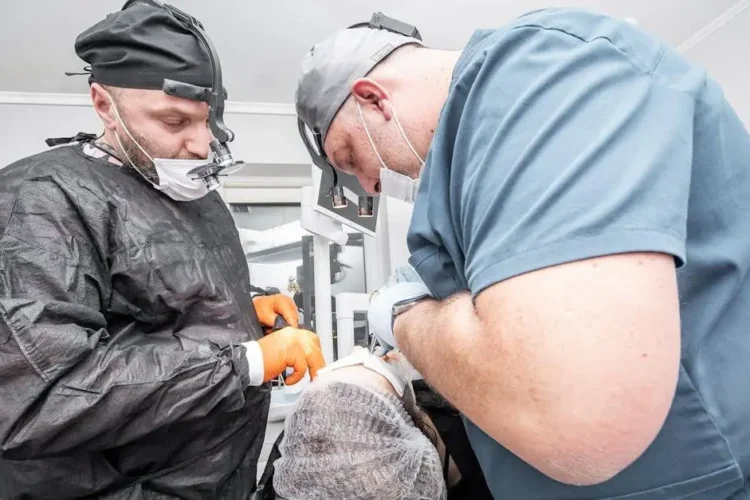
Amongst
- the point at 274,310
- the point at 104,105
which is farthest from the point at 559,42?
the point at 274,310

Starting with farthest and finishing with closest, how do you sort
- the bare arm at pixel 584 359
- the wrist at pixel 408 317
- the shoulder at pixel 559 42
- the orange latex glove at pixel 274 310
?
the orange latex glove at pixel 274 310 → the wrist at pixel 408 317 → the shoulder at pixel 559 42 → the bare arm at pixel 584 359

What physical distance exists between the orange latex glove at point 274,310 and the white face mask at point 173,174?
1.52ft

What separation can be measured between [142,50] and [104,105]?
0.19 metres

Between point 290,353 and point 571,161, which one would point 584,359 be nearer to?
point 571,161

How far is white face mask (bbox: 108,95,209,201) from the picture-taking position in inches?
47.0

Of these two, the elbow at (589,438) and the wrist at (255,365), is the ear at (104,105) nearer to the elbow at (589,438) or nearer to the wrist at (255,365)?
the wrist at (255,365)

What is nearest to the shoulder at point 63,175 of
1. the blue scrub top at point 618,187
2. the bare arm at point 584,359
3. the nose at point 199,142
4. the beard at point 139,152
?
the beard at point 139,152

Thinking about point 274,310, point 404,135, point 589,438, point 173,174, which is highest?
point 404,135

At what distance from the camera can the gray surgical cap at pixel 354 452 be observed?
3.18 ft

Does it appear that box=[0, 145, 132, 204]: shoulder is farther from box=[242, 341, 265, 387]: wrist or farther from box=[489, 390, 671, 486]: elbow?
box=[489, 390, 671, 486]: elbow

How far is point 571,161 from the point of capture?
0.41 meters

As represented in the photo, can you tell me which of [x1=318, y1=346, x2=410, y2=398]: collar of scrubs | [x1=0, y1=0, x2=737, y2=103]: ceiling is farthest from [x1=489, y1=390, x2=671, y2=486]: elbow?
[x1=0, y1=0, x2=737, y2=103]: ceiling

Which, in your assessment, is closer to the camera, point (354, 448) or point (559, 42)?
point (559, 42)

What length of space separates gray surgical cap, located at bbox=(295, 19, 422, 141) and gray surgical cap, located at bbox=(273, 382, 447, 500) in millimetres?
569
